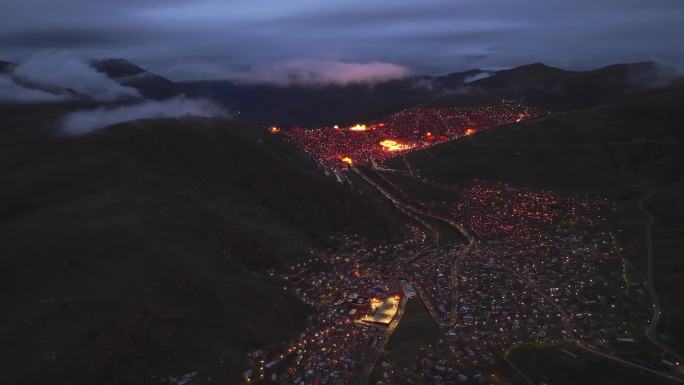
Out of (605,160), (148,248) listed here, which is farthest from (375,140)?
(148,248)

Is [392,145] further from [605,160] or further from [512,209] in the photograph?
[512,209]

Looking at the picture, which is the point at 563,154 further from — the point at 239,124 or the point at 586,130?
the point at 239,124

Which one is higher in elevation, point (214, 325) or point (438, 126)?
point (438, 126)

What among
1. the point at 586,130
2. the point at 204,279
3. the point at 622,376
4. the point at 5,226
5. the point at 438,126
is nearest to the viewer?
the point at 622,376

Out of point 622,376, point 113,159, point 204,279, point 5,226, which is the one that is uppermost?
point 113,159

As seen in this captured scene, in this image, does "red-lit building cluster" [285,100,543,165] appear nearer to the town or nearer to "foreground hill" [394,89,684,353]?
"foreground hill" [394,89,684,353]

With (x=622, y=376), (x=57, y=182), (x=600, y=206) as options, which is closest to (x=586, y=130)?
(x=600, y=206)
